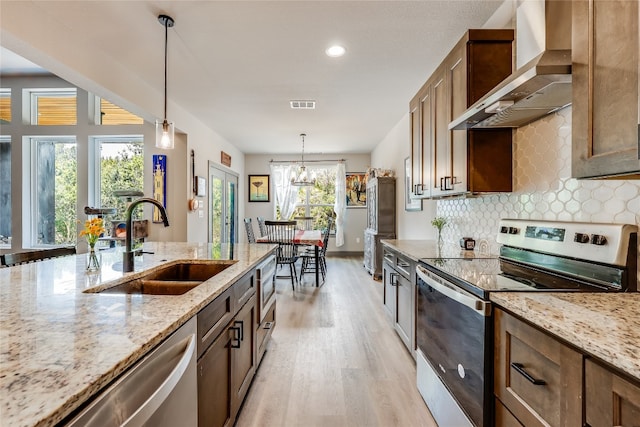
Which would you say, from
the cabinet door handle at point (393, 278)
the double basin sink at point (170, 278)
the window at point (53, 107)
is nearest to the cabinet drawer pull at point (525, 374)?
the double basin sink at point (170, 278)

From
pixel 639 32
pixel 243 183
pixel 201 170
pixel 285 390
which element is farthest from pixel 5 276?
pixel 243 183

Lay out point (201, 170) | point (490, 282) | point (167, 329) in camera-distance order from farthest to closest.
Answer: point (201, 170), point (490, 282), point (167, 329)

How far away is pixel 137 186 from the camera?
14.3ft

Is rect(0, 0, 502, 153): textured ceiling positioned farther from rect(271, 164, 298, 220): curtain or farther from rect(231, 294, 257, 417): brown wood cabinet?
rect(271, 164, 298, 220): curtain

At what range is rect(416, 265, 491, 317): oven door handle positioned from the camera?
3.78 ft

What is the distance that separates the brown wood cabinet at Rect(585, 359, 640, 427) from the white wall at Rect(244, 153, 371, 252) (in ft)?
21.8

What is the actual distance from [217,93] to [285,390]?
329cm

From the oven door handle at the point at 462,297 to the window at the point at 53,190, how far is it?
4920mm

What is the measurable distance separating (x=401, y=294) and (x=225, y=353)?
159 centimetres

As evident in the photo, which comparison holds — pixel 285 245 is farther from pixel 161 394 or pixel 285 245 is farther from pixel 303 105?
pixel 161 394

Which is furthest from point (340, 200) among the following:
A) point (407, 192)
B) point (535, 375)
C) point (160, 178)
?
point (535, 375)

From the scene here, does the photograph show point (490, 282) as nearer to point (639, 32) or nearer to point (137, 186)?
point (639, 32)

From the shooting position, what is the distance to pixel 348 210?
7395 millimetres

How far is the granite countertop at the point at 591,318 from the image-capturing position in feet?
2.16
